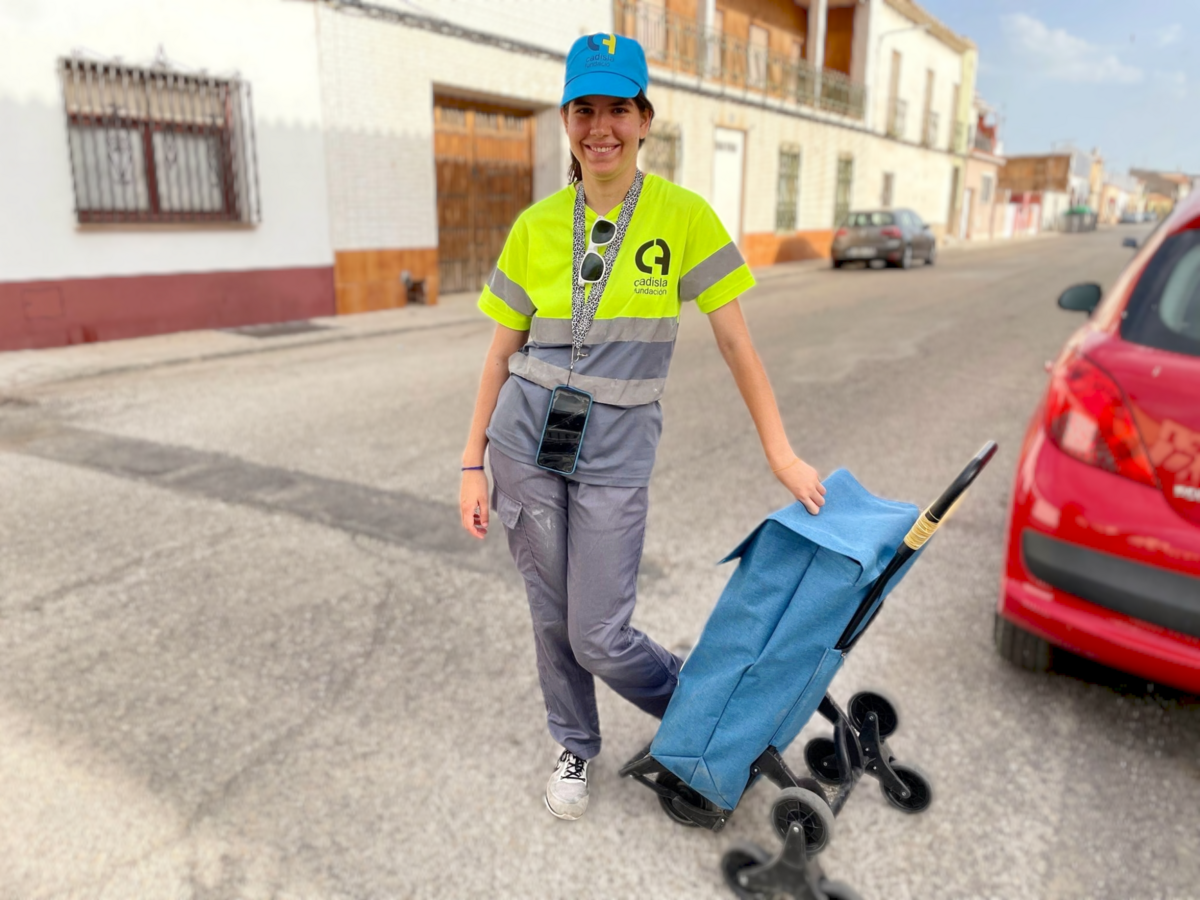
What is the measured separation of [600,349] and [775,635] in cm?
75

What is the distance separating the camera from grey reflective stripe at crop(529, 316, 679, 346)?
200 centimetres

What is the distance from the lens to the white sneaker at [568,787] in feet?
7.48

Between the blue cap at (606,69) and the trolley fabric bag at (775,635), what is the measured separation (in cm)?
97

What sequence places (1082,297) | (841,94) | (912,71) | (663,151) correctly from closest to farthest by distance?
(1082,297) < (663,151) < (841,94) < (912,71)

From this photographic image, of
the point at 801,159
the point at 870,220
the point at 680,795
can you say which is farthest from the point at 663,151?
the point at 680,795

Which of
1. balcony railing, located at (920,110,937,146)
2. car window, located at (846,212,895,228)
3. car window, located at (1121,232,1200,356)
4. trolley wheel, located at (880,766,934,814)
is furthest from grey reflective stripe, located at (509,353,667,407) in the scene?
balcony railing, located at (920,110,937,146)

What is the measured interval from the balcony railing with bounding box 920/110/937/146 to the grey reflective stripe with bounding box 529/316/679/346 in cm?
3862

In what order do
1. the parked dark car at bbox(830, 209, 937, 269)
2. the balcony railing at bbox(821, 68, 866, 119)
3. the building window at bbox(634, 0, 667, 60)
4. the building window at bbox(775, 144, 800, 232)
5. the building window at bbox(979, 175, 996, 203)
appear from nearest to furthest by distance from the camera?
the building window at bbox(634, 0, 667, 60)
the parked dark car at bbox(830, 209, 937, 269)
the building window at bbox(775, 144, 800, 232)
the balcony railing at bbox(821, 68, 866, 119)
the building window at bbox(979, 175, 996, 203)

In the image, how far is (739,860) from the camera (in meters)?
2.04

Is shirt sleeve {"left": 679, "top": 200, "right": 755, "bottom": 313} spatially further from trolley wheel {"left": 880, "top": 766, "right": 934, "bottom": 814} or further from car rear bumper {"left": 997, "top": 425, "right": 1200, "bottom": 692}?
trolley wheel {"left": 880, "top": 766, "right": 934, "bottom": 814}

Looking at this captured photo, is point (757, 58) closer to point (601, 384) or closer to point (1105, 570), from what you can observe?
point (1105, 570)

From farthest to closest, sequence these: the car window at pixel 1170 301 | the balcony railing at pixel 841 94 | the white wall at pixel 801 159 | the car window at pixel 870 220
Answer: the balcony railing at pixel 841 94
the car window at pixel 870 220
the white wall at pixel 801 159
the car window at pixel 1170 301

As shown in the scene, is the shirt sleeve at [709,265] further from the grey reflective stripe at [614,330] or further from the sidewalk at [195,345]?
the sidewalk at [195,345]

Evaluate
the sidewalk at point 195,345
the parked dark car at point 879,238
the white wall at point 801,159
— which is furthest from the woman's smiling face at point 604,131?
the parked dark car at point 879,238
